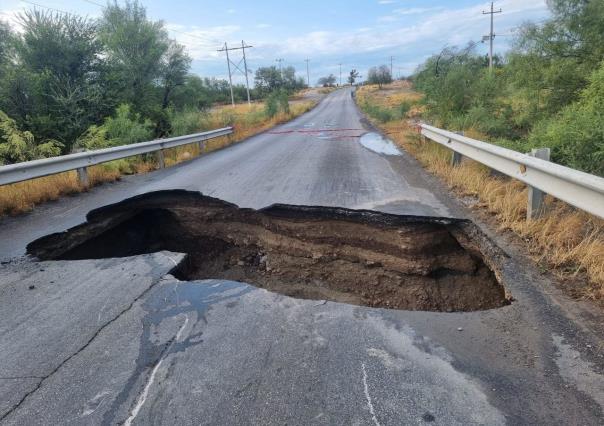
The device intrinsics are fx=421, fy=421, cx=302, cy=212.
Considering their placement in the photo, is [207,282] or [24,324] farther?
[207,282]

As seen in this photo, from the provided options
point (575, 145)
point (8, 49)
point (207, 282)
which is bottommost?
point (207, 282)

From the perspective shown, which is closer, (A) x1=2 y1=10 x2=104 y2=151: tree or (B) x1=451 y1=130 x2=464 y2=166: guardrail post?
(B) x1=451 y1=130 x2=464 y2=166: guardrail post

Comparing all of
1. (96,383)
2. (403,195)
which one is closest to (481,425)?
(96,383)

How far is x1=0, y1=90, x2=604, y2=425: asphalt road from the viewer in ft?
7.02

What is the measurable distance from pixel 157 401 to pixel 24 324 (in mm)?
1591

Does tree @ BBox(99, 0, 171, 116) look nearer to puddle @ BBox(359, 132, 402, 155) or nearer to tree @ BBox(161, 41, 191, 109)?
tree @ BBox(161, 41, 191, 109)

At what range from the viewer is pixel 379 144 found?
514 inches

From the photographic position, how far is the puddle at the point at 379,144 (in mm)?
11346

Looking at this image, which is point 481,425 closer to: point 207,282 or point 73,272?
point 207,282

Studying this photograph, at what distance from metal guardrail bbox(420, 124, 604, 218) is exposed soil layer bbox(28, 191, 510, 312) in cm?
78

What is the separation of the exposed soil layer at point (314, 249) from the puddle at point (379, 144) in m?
6.05

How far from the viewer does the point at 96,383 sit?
242 cm

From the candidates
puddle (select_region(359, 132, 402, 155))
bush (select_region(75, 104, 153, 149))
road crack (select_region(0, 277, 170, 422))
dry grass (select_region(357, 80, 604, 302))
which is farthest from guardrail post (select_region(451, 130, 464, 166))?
bush (select_region(75, 104, 153, 149))

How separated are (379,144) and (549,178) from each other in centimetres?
921
